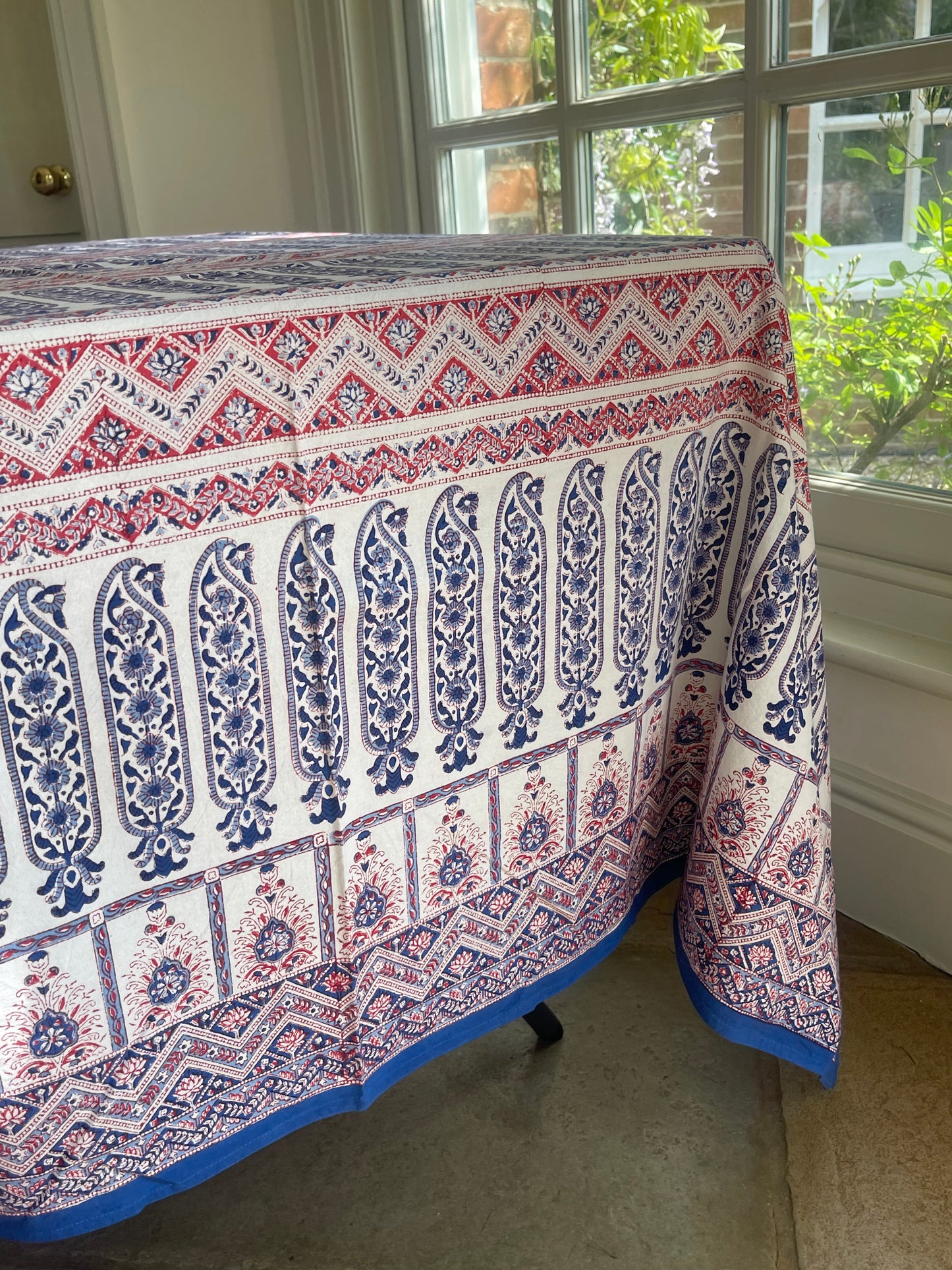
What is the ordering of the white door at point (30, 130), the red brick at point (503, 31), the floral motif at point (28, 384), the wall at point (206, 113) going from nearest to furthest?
the floral motif at point (28, 384) < the red brick at point (503, 31) < the wall at point (206, 113) < the white door at point (30, 130)

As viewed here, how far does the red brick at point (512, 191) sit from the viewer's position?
1.81 metres

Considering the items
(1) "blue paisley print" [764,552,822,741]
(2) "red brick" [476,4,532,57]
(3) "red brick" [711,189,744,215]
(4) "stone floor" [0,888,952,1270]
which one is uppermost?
(2) "red brick" [476,4,532,57]

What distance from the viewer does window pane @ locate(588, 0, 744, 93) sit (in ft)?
4.70

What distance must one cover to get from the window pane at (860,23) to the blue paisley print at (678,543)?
0.68 meters

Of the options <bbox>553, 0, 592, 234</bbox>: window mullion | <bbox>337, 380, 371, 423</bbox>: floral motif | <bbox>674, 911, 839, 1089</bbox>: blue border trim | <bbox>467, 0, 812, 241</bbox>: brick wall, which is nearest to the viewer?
<bbox>337, 380, 371, 423</bbox>: floral motif

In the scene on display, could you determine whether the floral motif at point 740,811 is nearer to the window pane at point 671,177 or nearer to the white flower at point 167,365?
the white flower at point 167,365

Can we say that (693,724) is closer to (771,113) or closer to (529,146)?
(771,113)

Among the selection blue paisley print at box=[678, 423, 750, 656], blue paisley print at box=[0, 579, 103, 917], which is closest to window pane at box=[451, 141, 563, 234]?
blue paisley print at box=[678, 423, 750, 656]

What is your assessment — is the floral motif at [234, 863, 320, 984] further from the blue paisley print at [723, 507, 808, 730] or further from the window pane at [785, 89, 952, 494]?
the window pane at [785, 89, 952, 494]

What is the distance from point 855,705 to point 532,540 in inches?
30.2

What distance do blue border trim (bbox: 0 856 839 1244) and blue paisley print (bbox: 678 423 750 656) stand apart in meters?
0.26

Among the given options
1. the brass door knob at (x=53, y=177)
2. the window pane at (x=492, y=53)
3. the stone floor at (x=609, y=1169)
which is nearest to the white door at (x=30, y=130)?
the brass door knob at (x=53, y=177)

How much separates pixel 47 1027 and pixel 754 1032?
0.66 meters

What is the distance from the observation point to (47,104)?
2.44 metres
